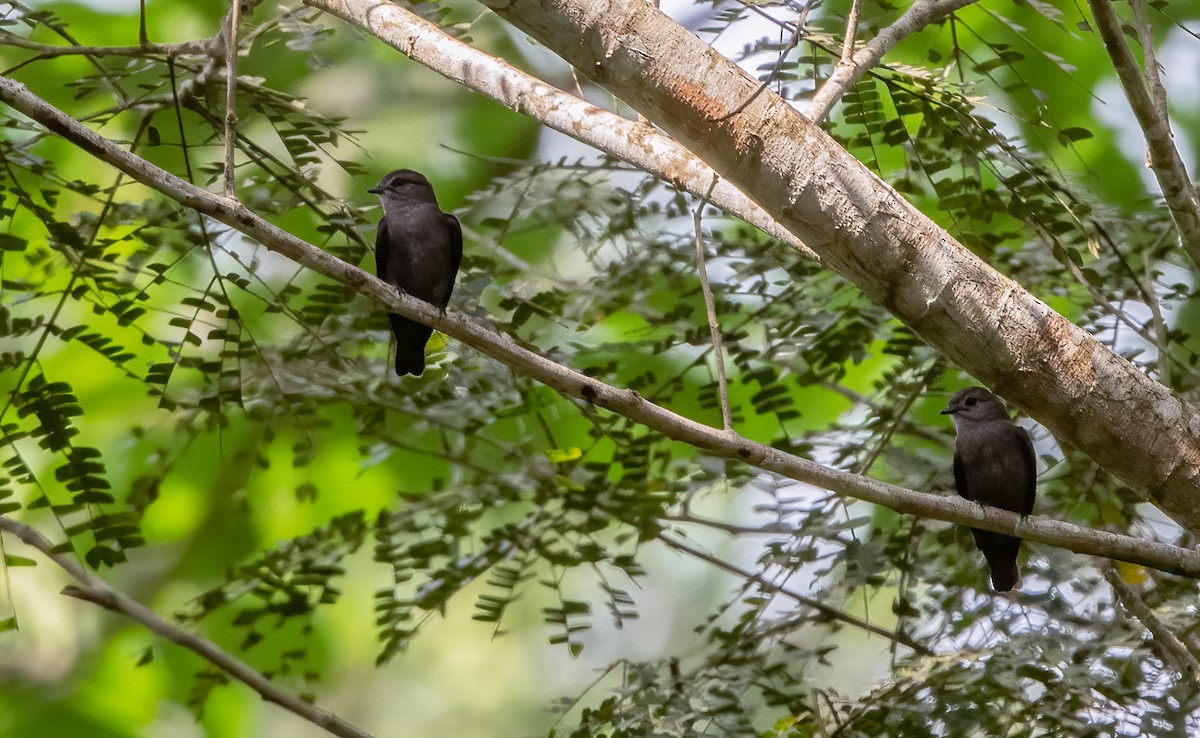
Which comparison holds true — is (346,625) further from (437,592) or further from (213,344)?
(437,592)

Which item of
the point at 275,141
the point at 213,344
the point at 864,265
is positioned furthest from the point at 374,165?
the point at 864,265

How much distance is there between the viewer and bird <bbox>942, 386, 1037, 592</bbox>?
366 cm

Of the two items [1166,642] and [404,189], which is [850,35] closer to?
[1166,642]

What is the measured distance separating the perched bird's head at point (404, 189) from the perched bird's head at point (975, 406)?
2.13 metres

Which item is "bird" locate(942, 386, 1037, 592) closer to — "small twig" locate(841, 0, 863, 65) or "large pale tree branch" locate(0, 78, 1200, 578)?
"large pale tree branch" locate(0, 78, 1200, 578)

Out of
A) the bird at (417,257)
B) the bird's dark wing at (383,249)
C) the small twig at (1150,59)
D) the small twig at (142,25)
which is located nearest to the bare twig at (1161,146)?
the small twig at (1150,59)

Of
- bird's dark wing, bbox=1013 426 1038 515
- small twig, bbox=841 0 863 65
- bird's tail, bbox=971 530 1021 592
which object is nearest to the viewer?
small twig, bbox=841 0 863 65

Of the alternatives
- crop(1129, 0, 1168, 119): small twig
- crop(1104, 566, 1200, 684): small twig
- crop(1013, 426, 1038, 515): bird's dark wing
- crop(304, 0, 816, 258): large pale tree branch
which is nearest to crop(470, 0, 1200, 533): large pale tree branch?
crop(1104, 566, 1200, 684): small twig

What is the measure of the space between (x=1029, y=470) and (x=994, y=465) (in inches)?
4.7

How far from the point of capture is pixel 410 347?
3.97 m

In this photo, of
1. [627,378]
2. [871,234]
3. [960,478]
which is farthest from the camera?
[627,378]

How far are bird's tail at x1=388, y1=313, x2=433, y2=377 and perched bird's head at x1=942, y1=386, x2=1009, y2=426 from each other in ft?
6.34

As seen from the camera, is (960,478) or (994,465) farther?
(960,478)

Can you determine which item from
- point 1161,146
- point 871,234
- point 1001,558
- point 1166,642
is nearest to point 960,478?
point 1001,558
